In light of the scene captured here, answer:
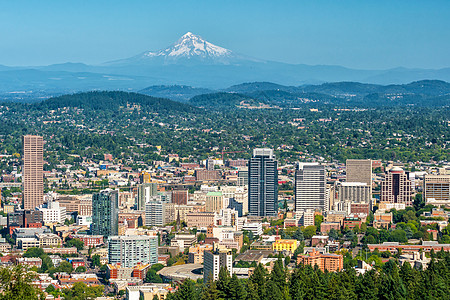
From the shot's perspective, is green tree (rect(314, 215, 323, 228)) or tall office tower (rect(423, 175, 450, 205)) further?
tall office tower (rect(423, 175, 450, 205))

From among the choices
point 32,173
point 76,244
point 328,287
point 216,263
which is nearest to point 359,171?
point 32,173

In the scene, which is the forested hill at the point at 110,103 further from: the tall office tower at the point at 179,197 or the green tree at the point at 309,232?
the green tree at the point at 309,232

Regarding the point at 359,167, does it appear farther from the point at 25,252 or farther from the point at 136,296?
the point at 136,296

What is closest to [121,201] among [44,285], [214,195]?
[214,195]

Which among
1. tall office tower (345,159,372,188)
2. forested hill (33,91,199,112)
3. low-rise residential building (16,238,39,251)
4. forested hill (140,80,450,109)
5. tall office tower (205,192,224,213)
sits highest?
forested hill (140,80,450,109)

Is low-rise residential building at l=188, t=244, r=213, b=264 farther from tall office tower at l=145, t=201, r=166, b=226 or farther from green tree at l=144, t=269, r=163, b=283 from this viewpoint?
tall office tower at l=145, t=201, r=166, b=226

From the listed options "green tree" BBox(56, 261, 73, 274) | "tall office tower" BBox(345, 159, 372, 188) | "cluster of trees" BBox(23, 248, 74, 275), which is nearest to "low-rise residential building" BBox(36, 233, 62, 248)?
"cluster of trees" BBox(23, 248, 74, 275)
